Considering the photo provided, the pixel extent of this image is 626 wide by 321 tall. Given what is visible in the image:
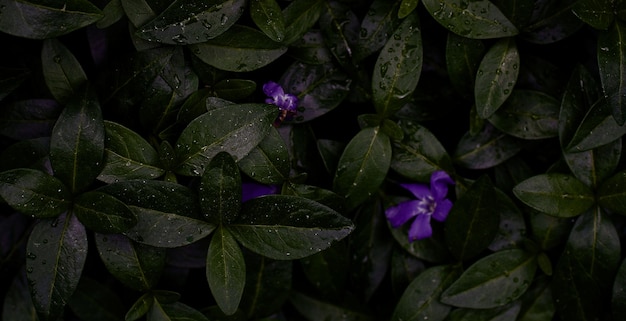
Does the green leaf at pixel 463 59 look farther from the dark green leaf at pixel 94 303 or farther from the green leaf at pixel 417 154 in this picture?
the dark green leaf at pixel 94 303

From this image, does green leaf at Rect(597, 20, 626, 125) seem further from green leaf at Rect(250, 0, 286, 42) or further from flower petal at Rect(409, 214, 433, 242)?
green leaf at Rect(250, 0, 286, 42)

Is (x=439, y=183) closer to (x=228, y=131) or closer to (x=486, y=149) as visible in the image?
(x=486, y=149)

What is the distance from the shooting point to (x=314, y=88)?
1.74 meters

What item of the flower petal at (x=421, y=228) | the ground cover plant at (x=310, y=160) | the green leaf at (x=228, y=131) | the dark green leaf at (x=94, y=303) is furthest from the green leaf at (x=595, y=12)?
the dark green leaf at (x=94, y=303)

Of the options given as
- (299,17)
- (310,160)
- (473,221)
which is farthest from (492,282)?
(299,17)

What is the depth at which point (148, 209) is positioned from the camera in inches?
59.1

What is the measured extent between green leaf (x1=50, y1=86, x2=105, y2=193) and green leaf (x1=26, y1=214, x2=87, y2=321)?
10cm

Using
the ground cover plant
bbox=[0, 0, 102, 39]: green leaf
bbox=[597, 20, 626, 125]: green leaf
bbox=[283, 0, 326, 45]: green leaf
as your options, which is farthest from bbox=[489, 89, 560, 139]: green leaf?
bbox=[0, 0, 102, 39]: green leaf

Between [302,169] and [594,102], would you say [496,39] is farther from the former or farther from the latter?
[302,169]

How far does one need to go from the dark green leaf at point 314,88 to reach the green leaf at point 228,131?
0.21m

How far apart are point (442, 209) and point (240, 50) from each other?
2.02ft

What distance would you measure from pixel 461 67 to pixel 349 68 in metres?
0.26

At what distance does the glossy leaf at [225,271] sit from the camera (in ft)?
4.91

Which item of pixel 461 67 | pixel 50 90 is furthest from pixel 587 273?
pixel 50 90
